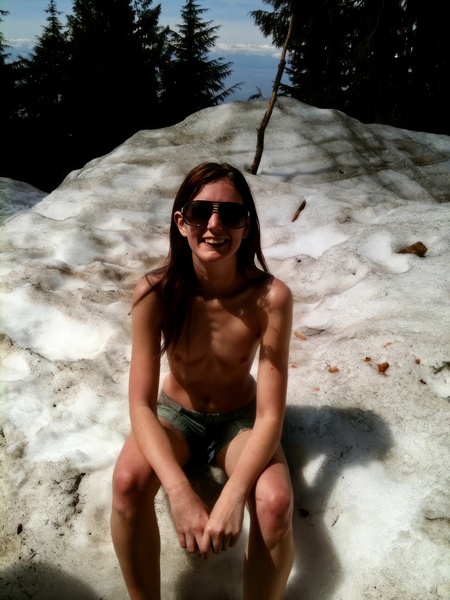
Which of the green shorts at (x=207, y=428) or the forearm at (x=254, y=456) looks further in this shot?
the green shorts at (x=207, y=428)

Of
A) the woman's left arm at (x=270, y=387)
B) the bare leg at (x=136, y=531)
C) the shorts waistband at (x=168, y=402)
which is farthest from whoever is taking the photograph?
the shorts waistband at (x=168, y=402)

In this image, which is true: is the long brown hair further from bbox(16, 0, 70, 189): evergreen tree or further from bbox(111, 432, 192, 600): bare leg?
bbox(16, 0, 70, 189): evergreen tree

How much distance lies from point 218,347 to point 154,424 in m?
0.46

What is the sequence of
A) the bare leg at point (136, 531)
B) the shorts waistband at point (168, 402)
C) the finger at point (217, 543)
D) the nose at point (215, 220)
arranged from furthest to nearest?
the shorts waistband at point (168, 402) → the nose at point (215, 220) → the bare leg at point (136, 531) → the finger at point (217, 543)

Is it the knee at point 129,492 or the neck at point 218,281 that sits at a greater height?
the neck at point 218,281

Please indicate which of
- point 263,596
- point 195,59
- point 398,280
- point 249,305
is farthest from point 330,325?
point 195,59

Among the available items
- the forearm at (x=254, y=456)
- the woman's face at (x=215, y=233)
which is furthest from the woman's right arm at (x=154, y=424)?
the woman's face at (x=215, y=233)

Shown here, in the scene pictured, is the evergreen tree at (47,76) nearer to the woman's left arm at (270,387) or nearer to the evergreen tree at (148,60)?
the evergreen tree at (148,60)

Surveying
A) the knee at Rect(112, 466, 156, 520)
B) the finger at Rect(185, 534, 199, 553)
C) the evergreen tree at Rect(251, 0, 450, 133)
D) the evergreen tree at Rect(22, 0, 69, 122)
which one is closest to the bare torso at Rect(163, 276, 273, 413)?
the knee at Rect(112, 466, 156, 520)

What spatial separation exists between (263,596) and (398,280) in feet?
8.43

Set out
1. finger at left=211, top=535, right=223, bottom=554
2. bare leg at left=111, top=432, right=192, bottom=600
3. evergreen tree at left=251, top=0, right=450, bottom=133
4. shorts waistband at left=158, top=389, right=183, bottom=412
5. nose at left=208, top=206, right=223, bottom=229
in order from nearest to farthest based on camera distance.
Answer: finger at left=211, top=535, right=223, bottom=554 → bare leg at left=111, top=432, right=192, bottom=600 → nose at left=208, top=206, right=223, bottom=229 → shorts waistband at left=158, top=389, right=183, bottom=412 → evergreen tree at left=251, top=0, right=450, bottom=133

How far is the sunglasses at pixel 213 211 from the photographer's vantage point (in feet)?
6.41

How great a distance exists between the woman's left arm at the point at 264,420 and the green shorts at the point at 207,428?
194 mm

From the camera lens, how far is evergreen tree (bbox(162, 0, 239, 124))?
2139cm
